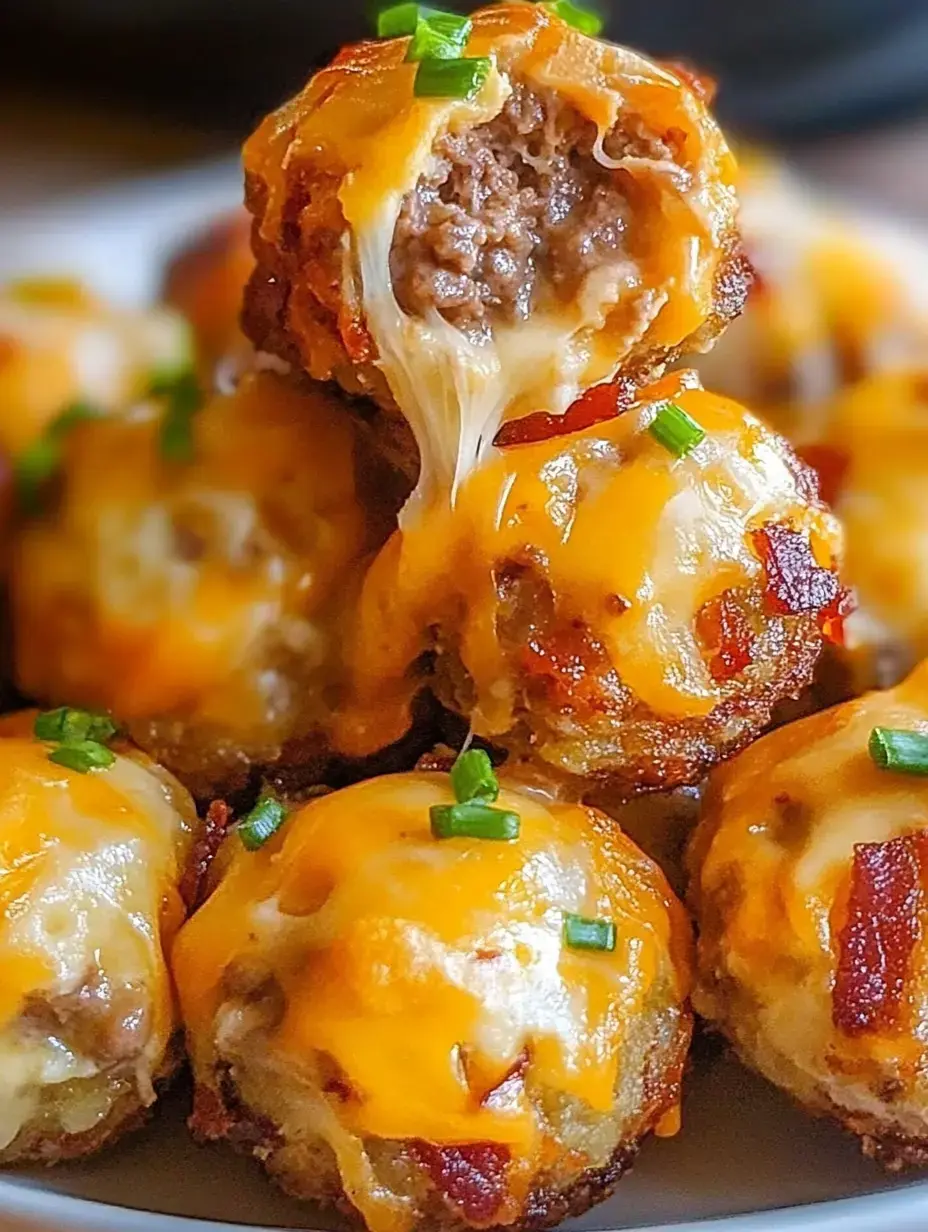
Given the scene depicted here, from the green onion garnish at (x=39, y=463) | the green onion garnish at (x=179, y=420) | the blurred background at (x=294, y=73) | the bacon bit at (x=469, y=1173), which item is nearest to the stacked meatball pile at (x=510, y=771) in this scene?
the bacon bit at (x=469, y=1173)

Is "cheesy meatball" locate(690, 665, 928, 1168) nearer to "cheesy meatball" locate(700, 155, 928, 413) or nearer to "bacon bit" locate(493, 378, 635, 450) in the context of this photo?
"bacon bit" locate(493, 378, 635, 450)

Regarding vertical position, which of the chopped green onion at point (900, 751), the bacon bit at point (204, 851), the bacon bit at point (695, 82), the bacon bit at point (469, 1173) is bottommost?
the bacon bit at point (469, 1173)

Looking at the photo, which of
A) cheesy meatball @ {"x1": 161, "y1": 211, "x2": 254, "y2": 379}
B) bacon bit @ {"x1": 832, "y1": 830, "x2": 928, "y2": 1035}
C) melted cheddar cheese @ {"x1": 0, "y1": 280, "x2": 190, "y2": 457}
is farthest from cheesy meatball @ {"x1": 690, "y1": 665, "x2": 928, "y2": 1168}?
cheesy meatball @ {"x1": 161, "y1": 211, "x2": 254, "y2": 379}

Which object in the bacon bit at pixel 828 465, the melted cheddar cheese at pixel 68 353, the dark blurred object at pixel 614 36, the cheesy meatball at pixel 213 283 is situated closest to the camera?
the bacon bit at pixel 828 465

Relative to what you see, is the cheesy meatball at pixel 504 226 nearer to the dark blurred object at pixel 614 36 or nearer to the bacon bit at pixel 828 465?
the bacon bit at pixel 828 465

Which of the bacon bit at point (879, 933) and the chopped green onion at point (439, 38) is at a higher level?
the chopped green onion at point (439, 38)

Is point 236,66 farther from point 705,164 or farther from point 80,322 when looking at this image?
point 705,164

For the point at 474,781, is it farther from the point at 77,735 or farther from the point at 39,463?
the point at 39,463
